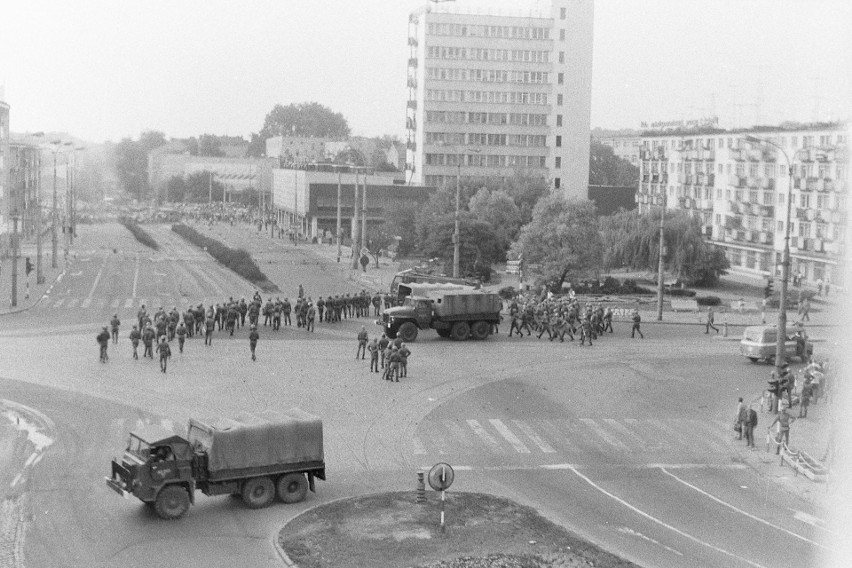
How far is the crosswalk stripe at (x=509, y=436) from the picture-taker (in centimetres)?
2603

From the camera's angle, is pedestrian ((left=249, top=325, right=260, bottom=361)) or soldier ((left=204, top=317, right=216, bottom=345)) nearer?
pedestrian ((left=249, top=325, right=260, bottom=361))

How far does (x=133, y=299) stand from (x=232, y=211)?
98889mm

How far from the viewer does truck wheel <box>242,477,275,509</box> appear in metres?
20.5

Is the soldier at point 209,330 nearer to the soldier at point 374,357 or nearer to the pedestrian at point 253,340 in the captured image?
the pedestrian at point 253,340

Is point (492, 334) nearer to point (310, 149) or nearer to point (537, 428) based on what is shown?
point (537, 428)

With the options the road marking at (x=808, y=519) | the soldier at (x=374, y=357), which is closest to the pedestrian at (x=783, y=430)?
the road marking at (x=808, y=519)

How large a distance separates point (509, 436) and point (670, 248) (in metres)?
44.9

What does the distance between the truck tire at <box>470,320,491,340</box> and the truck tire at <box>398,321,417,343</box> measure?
243cm

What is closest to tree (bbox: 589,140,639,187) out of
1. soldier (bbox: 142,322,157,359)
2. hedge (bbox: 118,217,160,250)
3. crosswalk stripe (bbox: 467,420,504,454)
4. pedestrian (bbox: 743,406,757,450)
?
hedge (bbox: 118,217,160,250)

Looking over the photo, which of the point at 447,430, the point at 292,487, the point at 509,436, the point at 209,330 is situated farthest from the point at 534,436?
the point at 209,330

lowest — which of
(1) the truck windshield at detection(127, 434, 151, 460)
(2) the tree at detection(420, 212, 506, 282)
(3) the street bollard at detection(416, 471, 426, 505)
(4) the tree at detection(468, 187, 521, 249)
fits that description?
(3) the street bollard at detection(416, 471, 426, 505)

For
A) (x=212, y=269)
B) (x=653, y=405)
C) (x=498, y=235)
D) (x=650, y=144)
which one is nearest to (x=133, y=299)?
(x=212, y=269)

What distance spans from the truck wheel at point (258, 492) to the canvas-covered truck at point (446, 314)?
2114 centimetres

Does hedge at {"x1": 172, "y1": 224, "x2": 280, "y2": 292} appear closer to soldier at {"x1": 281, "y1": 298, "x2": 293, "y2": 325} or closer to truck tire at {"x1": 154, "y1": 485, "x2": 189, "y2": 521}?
soldier at {"x1": 281, "y1": 298, "x2": 293, "y2": 325}
